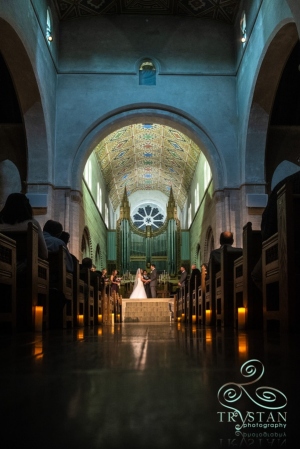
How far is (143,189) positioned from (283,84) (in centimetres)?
1835

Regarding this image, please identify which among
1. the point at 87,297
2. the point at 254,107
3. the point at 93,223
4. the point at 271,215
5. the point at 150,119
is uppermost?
the point at 150,119

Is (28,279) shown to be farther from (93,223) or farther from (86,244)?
(93,223)

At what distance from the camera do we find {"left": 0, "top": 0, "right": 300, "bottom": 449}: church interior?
0.74 m

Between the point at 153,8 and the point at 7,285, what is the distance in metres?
11.7

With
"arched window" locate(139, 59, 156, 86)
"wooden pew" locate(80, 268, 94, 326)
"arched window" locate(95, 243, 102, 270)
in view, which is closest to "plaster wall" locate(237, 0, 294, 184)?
"arched window" locate(139, 59, 156, 86)

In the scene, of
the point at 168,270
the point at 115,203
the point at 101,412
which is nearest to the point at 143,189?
the point at 115,203

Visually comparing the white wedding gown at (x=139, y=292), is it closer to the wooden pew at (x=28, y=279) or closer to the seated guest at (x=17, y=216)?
the wooden pew at (x=28, y=279)

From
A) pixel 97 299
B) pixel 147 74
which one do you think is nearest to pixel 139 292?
pixel 147 74

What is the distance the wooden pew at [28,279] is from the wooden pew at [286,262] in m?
1.98

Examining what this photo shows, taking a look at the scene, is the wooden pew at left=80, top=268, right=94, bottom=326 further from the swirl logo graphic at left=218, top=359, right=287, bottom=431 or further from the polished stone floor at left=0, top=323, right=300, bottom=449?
the swirl logo graphic at left=218, top=359, right=287, bottom=431

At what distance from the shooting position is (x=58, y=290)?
567 centimetres

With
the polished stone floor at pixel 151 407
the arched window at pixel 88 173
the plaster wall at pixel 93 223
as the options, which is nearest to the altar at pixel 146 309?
the plaster wall at pixel 93 223

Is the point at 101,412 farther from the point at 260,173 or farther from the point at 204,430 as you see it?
the point at 260,173

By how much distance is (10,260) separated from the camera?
4.11 m
